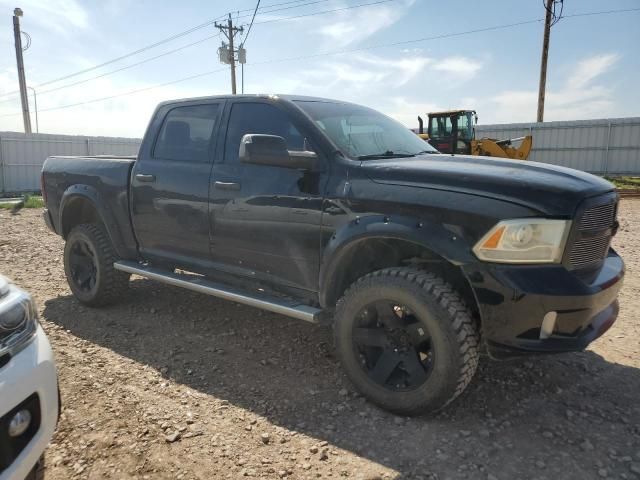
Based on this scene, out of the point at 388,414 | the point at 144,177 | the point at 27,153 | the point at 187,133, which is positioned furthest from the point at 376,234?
the point at 27,153

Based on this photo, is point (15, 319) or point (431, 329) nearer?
point (15, 319)

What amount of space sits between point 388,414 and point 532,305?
3.49 feet

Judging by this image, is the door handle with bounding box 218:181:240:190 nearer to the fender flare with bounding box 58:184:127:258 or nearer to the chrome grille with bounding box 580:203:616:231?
the fender flare with bounding box 58:184:127:258

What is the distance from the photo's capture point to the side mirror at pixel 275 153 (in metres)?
3.10

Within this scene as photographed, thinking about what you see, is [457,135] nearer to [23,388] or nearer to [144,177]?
[144,177]

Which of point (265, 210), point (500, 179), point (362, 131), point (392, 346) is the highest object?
point (362, 131)

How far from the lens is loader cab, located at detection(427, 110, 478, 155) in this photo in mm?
16156

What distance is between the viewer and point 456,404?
299cm

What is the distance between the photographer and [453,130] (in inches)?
646

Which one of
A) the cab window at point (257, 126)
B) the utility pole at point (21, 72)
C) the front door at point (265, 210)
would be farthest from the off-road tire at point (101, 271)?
the utility pole at point (21, 72)

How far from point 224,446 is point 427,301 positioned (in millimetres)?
1326

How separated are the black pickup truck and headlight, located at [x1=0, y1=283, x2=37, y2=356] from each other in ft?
4.82

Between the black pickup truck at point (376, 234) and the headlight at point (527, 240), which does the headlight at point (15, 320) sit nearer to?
the black pickup truck at point (376, 234)

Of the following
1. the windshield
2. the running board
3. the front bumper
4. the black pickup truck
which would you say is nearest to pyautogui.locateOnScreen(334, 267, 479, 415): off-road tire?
the black pickup truck
